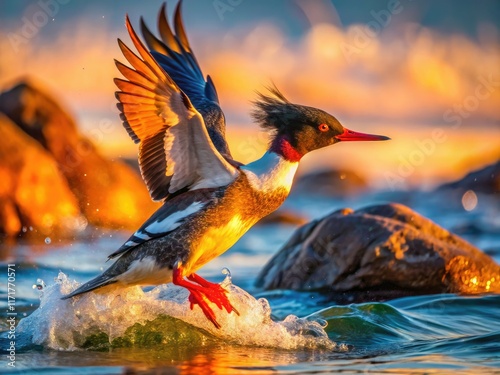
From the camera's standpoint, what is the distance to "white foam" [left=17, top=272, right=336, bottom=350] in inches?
308

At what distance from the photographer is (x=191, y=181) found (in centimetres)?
789

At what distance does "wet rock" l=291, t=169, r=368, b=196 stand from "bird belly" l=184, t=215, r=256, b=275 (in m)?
11.7

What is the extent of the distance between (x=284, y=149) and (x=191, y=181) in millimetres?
796

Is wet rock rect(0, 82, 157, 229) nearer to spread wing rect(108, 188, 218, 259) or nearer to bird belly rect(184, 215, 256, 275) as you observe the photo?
spread wing rect(108, 188, 218, 259)

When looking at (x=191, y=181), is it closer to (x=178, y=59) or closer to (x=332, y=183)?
(x=178, y=59)

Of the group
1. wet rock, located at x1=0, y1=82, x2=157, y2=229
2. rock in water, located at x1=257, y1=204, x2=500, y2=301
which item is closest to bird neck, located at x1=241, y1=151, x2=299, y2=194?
rock in water, located at x1=257, y1=204, x2=500, y2=301

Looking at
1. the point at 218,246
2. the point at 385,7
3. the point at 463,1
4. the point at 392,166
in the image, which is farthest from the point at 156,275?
the point at 463,1

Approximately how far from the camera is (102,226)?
13.5m

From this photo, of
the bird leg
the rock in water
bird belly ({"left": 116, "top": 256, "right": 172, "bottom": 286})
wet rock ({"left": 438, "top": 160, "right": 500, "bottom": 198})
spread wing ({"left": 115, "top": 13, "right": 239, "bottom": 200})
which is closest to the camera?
spread wing ({"left": 115, "top": 13, "right": 239, "bottom": 200})

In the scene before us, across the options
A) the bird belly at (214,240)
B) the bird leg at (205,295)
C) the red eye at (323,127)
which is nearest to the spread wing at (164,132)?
the bird belly at (214,240)

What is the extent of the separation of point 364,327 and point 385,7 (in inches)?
633

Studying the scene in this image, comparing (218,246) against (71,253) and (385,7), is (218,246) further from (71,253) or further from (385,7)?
(385,7)

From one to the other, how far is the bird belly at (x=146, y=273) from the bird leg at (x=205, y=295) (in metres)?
0.14

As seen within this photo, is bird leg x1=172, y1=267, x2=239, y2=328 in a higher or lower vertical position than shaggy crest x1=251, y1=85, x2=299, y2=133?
lower
